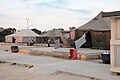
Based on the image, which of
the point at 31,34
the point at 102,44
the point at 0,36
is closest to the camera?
the point at 102,44

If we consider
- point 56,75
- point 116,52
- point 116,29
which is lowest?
point 56,75

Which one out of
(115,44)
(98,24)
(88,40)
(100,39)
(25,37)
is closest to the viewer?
(115,44)

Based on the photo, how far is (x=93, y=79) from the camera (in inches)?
425

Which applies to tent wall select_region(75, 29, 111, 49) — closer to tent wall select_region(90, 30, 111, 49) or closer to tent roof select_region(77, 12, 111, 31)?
tent wall select_region(90, 30, 111, 49)

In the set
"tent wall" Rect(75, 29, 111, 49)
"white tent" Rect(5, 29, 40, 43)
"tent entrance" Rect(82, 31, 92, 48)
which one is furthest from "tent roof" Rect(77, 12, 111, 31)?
"white tent" Rect(5, 29, 40, 43)

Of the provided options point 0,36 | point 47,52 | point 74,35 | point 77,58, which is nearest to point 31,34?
point 0,36

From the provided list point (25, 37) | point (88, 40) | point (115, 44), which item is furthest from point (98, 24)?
point (25, 37)

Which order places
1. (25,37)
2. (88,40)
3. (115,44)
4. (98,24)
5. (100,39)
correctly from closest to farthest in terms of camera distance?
(115,44)
(100,39)
(98,24)
(88,40)
(25,37)

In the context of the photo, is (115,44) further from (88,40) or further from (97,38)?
Result: (88,40)

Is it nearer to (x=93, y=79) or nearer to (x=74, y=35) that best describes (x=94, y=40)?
(x=74, y=35)

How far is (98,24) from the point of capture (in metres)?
27.9

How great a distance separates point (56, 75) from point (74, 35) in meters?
17.8

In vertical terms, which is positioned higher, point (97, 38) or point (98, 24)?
point (98, 24)

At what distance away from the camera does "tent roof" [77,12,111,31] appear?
26.9 meters
